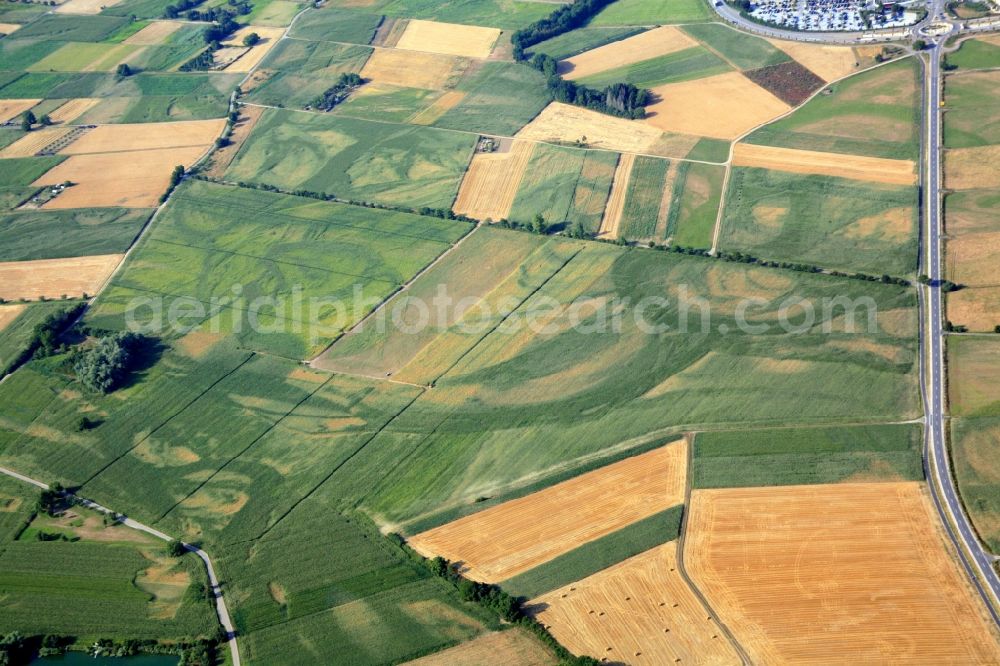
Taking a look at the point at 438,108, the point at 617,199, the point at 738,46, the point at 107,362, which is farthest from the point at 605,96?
the point at 107,362

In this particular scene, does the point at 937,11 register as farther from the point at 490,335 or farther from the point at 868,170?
the point at 490,335

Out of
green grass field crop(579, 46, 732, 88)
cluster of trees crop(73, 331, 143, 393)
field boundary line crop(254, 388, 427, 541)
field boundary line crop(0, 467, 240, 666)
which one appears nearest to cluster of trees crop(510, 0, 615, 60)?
green grass field crop(579, 46, 732, 88)

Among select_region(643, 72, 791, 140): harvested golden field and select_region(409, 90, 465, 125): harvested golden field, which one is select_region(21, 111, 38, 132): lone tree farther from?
select_region(643, 72, 791, 140): harvested golden field

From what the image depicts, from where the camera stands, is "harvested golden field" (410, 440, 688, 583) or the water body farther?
"harvested golden field" (410, 440, 688, 583)

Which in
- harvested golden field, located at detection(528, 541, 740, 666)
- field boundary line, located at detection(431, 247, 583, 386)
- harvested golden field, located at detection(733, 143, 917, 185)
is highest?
harvested golden field, located at detection(733, 143, 917, 185)

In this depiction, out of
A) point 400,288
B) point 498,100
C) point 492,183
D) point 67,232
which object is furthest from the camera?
point 498,100

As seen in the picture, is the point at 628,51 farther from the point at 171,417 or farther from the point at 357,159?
the point at 171,417

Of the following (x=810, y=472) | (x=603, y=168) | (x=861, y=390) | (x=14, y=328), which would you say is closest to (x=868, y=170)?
(x=603, y=168)
